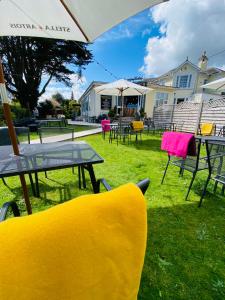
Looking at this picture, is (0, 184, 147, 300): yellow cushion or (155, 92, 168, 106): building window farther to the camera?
(155, 92, 168, 106): building window

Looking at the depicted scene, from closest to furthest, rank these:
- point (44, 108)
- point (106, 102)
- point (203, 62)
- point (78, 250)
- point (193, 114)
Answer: point (78, 250)
point (193, 114)
point (106, 102)
point (203, 62)
point (44, 108)

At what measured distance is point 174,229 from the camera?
223cm

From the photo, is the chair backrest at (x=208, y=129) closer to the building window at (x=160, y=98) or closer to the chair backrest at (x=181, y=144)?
the chair backrest at (x=181, y=144)

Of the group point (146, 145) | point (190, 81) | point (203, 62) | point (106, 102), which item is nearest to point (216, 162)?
point (146, 145)

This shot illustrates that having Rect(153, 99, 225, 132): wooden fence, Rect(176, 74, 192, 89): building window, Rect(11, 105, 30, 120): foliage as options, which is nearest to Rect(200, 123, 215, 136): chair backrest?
Rect(153, 99, 225, 132): wooden fence

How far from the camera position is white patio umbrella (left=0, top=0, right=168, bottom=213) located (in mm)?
1800

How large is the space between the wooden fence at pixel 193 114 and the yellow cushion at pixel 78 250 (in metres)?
9.09

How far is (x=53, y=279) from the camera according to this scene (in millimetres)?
472

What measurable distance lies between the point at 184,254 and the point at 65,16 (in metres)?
3.15

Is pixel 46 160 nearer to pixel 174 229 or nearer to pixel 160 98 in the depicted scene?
pixel 174 229

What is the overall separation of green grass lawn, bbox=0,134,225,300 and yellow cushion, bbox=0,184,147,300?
1247mm

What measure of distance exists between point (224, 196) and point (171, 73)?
70.5 ft

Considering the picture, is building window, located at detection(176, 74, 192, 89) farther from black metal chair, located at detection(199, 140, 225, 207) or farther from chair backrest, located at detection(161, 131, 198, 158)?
black metal chair, located at detection(199, 140, 225, 207)

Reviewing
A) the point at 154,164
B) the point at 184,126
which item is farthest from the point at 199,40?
the point at 154,164
